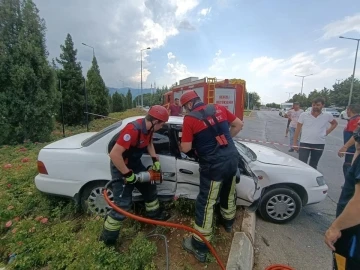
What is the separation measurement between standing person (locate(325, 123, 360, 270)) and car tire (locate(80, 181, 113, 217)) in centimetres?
248

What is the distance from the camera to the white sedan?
2857 mm

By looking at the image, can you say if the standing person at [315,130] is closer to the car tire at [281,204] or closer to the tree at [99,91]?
the car tire at [281,204]

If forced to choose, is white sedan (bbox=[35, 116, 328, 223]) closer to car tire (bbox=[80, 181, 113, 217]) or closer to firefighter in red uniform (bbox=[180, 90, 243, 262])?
car tire (bbox=[80, 181, 113, 217])

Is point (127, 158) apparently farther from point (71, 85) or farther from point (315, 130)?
point (71, 85)

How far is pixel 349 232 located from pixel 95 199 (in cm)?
278

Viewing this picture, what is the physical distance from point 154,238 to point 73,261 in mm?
865

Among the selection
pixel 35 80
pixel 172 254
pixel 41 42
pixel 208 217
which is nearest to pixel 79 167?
pixel 172 254

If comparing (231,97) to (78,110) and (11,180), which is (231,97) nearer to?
(11,180)

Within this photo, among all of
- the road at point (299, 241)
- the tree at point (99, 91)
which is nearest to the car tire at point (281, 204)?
the road at point (299, 241)

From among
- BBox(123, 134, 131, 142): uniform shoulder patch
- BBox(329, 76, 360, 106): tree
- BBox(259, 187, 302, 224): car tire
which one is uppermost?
BBox(329, 76, 360, 106): tree

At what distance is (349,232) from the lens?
143 cm

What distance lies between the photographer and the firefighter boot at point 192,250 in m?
2.21

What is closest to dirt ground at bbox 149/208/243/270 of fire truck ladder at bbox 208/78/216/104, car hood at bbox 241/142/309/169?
car hood at bbox 241/142/309/169

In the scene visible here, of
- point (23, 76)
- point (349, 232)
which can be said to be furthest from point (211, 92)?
point (349, 232)
